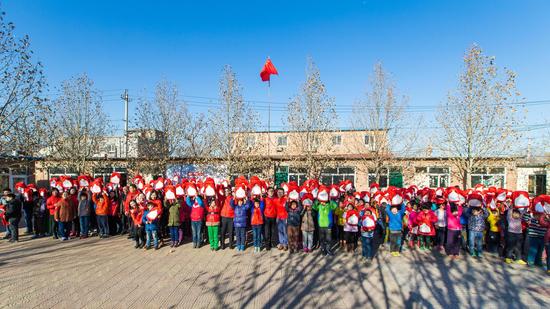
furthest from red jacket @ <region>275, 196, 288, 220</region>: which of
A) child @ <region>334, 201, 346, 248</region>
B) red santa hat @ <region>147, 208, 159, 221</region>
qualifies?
red santa hat @ <region>147, 208, 159, 221</region>

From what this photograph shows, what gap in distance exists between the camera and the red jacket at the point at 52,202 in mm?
10617

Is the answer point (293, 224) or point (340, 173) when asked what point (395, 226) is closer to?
point (293, 224)

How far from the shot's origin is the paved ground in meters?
5.48

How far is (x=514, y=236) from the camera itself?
7.92 m

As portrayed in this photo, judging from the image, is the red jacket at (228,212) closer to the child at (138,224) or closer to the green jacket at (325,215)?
the child at (138,224)

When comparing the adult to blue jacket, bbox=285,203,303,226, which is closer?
blue jacket, bbox=285,203,303,226

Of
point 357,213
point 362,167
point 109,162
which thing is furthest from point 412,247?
point 109,162

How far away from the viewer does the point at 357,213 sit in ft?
27.2

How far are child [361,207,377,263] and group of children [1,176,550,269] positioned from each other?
2 centimetres

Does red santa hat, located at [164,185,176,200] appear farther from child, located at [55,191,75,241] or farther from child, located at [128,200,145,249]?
child, located at [55,191,75,241]

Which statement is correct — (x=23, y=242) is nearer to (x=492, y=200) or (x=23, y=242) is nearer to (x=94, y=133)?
(x=94, y=133)

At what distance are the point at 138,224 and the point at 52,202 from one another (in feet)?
14.0

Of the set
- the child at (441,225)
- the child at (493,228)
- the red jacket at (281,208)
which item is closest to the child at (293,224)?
the red jacket at (281,208)

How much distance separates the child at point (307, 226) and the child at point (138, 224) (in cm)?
476
